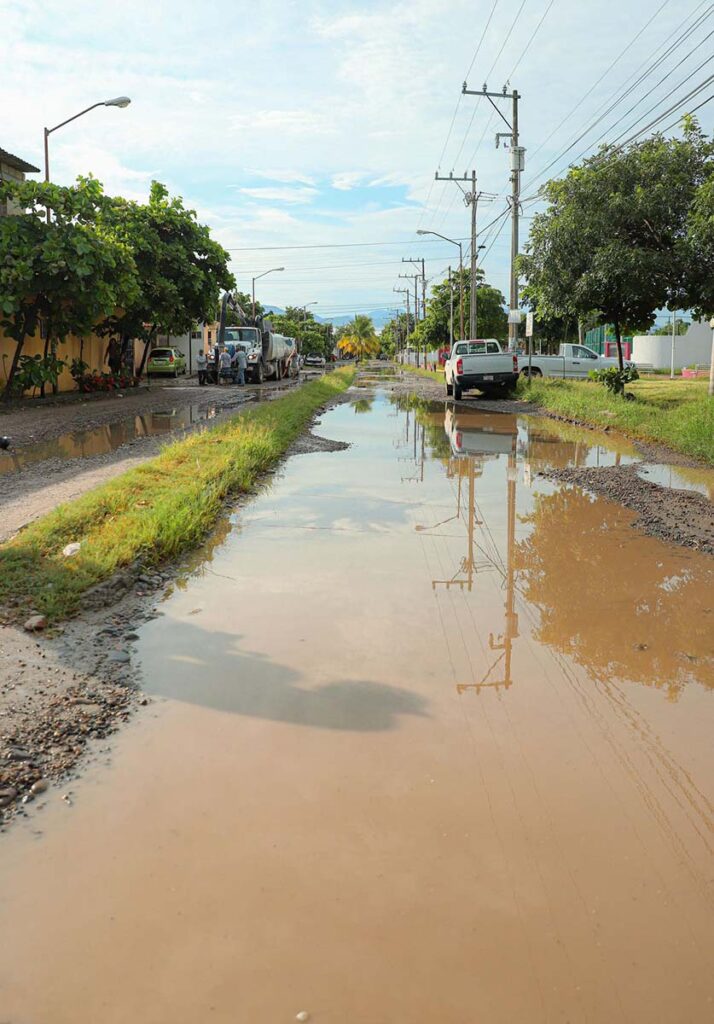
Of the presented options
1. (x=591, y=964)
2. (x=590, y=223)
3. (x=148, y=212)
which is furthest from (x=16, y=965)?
(x=148, y=212)

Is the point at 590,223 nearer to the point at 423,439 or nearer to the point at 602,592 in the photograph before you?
the point at 423,439

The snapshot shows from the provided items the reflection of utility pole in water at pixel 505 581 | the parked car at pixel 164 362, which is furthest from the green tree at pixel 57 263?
the parked car at pixel 164 362

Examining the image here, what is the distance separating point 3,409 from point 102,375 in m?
9.45

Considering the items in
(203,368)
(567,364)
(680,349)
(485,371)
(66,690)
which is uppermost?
(680,349)

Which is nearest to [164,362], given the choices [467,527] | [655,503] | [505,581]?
[655,503]

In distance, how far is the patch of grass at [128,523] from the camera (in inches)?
244

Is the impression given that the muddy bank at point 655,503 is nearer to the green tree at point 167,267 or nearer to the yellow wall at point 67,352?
the yellow wall at point 67,352

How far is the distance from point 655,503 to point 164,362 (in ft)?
130

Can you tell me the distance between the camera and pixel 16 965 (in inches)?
106

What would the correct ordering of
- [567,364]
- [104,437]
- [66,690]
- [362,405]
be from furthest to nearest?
[567,364]
[362,405]
[104,437]
[66,690]

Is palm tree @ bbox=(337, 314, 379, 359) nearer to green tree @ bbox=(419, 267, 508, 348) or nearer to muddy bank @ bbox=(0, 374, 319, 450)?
green tree @ bbox=(419, 267, 508, 348)

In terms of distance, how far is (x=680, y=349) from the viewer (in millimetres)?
55125

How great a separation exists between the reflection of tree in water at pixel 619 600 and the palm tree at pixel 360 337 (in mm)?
126332

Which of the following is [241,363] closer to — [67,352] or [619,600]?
[67,352]
